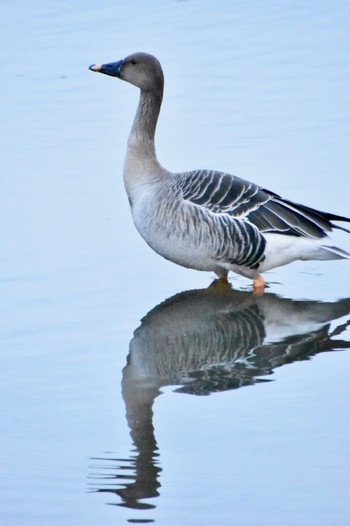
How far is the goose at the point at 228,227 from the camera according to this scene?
25.8 feet

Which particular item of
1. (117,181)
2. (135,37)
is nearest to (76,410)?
(117,181)

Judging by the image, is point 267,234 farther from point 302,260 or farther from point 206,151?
point 206,151

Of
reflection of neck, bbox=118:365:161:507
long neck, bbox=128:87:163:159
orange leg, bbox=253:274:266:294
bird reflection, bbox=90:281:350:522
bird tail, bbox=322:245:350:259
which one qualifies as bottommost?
reflection of neck, bbox=118:365:161:507

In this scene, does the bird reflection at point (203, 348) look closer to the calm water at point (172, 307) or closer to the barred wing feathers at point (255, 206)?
the calm water at point (172, 307)

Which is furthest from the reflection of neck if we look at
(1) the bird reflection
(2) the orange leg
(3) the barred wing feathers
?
(3) the barred wing feathers

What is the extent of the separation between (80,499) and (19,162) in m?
5.27

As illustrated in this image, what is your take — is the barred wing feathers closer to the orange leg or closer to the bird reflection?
the orange leg

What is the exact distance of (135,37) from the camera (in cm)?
1271

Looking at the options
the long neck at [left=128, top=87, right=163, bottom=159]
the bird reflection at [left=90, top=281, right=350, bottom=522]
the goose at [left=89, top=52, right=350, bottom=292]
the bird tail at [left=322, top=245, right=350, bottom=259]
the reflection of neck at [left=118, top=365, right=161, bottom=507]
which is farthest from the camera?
the long neck at [left=128, top=87, right=163, bottom=159]

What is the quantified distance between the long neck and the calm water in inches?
24.1

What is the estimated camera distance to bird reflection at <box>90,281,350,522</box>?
16.8ft

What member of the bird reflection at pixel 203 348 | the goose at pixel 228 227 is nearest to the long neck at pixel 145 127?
the goose at pixel 228 227

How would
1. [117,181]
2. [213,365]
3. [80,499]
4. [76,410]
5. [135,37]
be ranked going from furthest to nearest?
1. [135,37]
2. [117,181]
3. [213,365]
4. [76,410]
5. [80,499]

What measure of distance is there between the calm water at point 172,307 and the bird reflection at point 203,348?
13 millimetres
